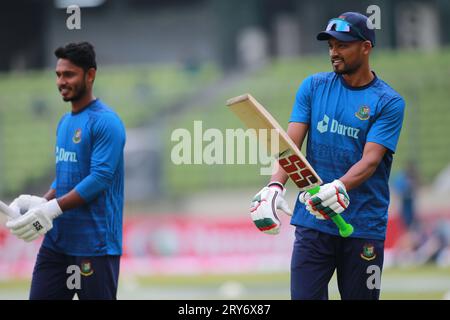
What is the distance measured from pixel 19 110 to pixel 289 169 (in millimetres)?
15607

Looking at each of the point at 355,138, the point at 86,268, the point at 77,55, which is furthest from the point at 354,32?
the point at 86,268

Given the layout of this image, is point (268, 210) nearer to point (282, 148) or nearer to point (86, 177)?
point (282, 148)

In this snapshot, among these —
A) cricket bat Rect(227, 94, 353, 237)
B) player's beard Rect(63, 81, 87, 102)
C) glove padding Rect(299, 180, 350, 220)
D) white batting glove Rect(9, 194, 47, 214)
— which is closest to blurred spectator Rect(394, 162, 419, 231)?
white batting glove Rect(9, 194, 47, 214)

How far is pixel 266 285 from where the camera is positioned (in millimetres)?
12859

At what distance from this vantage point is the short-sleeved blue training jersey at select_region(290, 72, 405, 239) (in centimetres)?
544

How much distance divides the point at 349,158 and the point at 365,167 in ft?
0.60

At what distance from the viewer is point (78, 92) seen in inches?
237

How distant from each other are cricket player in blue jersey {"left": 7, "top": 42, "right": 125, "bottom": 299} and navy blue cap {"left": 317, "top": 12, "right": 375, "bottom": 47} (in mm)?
1493

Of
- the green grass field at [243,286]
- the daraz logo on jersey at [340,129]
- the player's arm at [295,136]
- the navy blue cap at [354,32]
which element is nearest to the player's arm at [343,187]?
the daraz logo on jersey at [340,129]

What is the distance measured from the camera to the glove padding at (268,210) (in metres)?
5.09

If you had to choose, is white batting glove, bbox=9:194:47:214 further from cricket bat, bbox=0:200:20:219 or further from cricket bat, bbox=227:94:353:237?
cricket bat, bbox=227:94:353:237

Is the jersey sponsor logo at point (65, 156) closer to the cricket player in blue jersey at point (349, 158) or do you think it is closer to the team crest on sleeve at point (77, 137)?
the team crest on sleeve at point (77, 137)

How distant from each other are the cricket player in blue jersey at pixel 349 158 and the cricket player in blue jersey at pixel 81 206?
1.14m

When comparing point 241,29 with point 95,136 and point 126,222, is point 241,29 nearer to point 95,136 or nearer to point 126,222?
point 126,222
